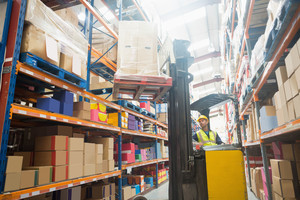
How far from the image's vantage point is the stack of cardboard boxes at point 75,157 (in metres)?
3.26

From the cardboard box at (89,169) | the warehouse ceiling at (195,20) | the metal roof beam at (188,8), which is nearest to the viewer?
the cardboard box at (89,169)

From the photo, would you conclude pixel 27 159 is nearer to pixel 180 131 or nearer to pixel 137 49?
pixel 180 131

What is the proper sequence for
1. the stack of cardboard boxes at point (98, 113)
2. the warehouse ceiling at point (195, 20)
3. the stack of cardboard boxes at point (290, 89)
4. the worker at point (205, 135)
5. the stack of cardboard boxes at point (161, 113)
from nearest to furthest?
the stack of cardboard boxes at point (290, 89)
the stack of cardboard boxes at point (98, 113)
the worker at point (205, 135)
the stack of cardboard boxes at point (161, 113)
the warehouse ceiling at point (195, 20)

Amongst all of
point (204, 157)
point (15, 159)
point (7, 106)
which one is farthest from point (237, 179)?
point (7, 106)

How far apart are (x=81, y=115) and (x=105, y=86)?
1.63m

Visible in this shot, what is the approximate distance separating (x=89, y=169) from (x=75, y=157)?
0.43 metres

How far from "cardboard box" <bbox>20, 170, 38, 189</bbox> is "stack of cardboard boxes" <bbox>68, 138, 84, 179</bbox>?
0.68 meters

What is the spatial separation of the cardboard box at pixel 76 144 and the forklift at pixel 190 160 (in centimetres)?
156

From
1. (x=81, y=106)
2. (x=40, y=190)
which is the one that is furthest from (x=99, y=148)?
(x=40, y=190)

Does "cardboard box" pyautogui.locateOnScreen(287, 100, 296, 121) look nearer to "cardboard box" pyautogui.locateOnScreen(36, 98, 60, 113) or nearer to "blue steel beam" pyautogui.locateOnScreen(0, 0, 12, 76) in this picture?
"cardboard box" pyautogui.locateOnScreen(36, 98, 60, 113)

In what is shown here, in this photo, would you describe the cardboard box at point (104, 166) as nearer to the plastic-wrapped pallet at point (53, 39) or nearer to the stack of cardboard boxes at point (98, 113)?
the stack of cardboard boxes at point (98, 113)

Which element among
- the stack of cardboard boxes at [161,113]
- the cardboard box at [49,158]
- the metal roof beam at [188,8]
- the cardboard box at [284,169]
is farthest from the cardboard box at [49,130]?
the metal roof beam at [188,8]

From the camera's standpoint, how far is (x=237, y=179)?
252cm

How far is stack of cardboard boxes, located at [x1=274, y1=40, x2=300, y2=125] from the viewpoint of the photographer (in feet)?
7.04
